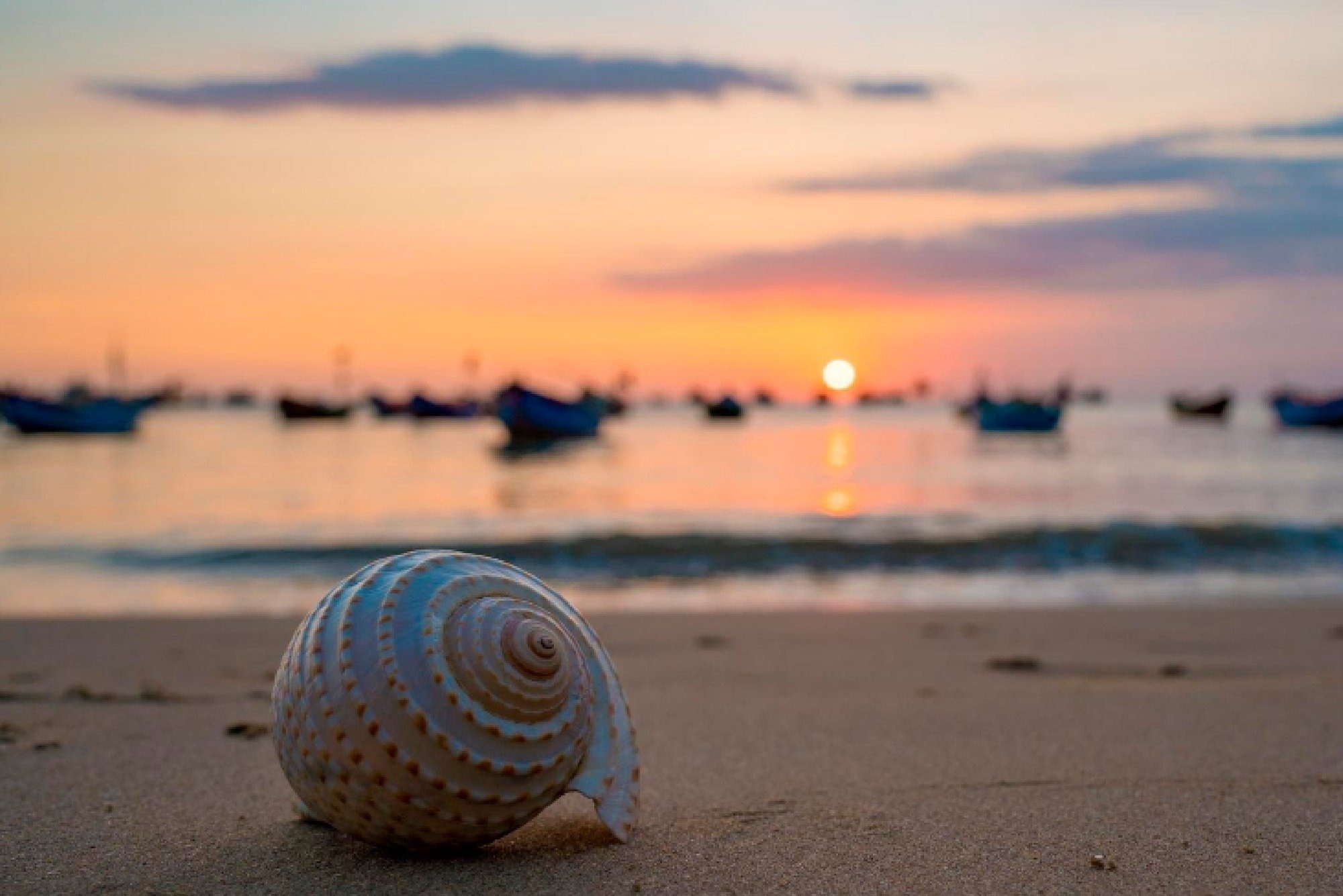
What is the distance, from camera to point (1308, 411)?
64.4 m

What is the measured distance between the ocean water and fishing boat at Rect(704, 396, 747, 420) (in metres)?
53.9

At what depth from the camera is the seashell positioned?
2500 millimetres

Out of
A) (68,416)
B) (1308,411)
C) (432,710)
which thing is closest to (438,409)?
(68,416)

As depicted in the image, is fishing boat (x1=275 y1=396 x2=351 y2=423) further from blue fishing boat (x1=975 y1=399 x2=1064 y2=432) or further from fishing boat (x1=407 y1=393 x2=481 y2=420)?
blue fishing boat (x1=975 y1=399 x2=1064 y2=432)

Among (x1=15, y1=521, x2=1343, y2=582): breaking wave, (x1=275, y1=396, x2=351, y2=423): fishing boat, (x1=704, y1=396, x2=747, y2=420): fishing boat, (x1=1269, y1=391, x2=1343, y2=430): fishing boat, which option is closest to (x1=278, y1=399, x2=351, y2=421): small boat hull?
(x1=275, y1=396, x2=351, y2=423): fishing boat

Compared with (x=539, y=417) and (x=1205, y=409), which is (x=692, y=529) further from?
(x=1205, y=409)

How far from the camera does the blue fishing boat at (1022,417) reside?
57969 millimetres

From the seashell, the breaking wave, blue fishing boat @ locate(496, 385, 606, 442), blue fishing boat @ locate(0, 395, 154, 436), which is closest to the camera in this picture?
the seashell

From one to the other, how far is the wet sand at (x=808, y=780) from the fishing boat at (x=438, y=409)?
84.8 m

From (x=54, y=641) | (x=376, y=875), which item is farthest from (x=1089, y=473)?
(x=376, y=875)

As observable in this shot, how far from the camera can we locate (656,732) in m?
4.36

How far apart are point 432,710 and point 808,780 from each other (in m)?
1.50

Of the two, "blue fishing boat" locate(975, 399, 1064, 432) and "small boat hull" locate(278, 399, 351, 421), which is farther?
"small boat hull" locate(278, 399, 351, 421)

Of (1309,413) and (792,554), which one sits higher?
(792,554)
